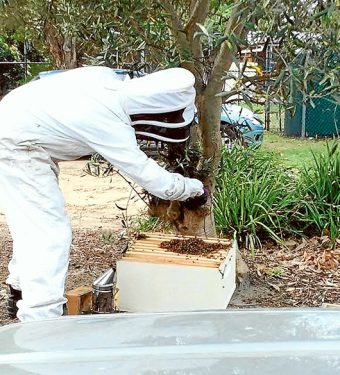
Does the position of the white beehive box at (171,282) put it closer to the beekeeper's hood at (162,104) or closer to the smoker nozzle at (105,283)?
the smoker nozzle at (105,283)

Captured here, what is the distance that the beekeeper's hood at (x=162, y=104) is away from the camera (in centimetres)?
404

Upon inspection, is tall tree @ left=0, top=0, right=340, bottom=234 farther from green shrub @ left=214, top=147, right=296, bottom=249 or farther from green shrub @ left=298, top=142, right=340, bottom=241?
green shrub @ left=298, top=142, right=340, bottom=241

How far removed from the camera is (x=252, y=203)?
680cm

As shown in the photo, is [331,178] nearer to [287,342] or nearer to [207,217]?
[207,217]

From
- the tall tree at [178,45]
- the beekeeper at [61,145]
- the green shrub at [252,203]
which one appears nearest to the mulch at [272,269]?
the green shrub at [252,203]

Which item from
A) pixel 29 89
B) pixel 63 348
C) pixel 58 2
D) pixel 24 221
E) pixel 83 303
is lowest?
pixel 83 303

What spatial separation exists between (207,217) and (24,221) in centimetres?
176

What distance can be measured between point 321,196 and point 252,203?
77 cm

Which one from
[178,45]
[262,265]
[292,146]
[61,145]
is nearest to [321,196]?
[262,265]

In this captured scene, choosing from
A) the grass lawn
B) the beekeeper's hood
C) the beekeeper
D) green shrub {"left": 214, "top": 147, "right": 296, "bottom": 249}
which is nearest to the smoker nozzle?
the beekeeper

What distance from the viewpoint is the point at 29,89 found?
14.1 feet

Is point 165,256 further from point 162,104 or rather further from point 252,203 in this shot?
point 252,203

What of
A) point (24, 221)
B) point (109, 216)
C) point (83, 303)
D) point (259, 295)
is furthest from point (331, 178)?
point (24, 221)

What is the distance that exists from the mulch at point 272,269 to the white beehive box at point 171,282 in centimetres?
79
